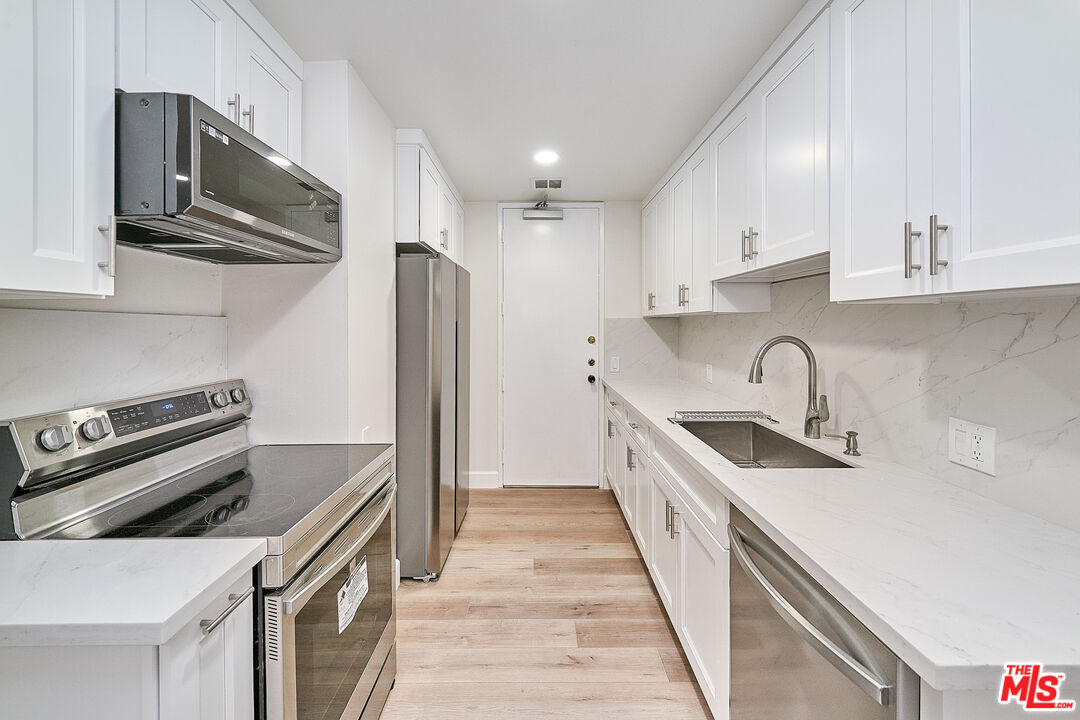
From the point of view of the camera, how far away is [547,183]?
353cm

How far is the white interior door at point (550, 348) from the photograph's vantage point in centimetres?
402

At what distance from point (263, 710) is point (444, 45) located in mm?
2047

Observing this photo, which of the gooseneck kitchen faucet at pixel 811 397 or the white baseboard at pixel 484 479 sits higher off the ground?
the gooseneck kitchen faucet at pixel 811 397

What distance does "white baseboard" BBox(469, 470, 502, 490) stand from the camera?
13.3 feet

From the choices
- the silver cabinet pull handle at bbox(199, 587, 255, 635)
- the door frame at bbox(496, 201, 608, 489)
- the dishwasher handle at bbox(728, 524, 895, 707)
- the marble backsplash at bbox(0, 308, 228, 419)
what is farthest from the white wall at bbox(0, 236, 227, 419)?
the door frame at bbox(496, 201, 608, 489)

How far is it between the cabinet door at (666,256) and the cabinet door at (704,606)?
158 cm

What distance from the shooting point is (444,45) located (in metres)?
1.85

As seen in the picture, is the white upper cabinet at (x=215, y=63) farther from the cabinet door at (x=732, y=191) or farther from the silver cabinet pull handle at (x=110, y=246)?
the cabinet door at (x=732, y=191)

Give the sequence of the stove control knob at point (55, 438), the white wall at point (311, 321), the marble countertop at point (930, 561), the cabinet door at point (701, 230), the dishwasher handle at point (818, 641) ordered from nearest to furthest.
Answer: the marble countertop at point (930, 561), the dishwasher handle at point (818, 641), the stove control knob at point (55, 438), the white wall at point (311, 321), the cabinet door at point (701, 230)

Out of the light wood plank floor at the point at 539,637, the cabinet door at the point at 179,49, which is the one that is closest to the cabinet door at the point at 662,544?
the light wood plank floor at the point at 539,637

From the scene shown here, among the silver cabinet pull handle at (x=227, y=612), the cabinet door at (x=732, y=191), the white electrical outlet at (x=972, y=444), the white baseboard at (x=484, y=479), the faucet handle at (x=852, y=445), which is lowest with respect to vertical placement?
the white baseboard at (x=484, y=479)

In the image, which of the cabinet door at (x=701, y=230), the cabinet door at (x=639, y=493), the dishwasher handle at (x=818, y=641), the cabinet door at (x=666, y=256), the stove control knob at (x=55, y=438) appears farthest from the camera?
the cabinet door at (x=666, y=256)

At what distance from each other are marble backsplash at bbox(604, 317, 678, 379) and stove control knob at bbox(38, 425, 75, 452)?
3293 mm

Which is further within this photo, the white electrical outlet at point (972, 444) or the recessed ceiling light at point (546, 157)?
the recessed ceiling light at point (546, 157)
